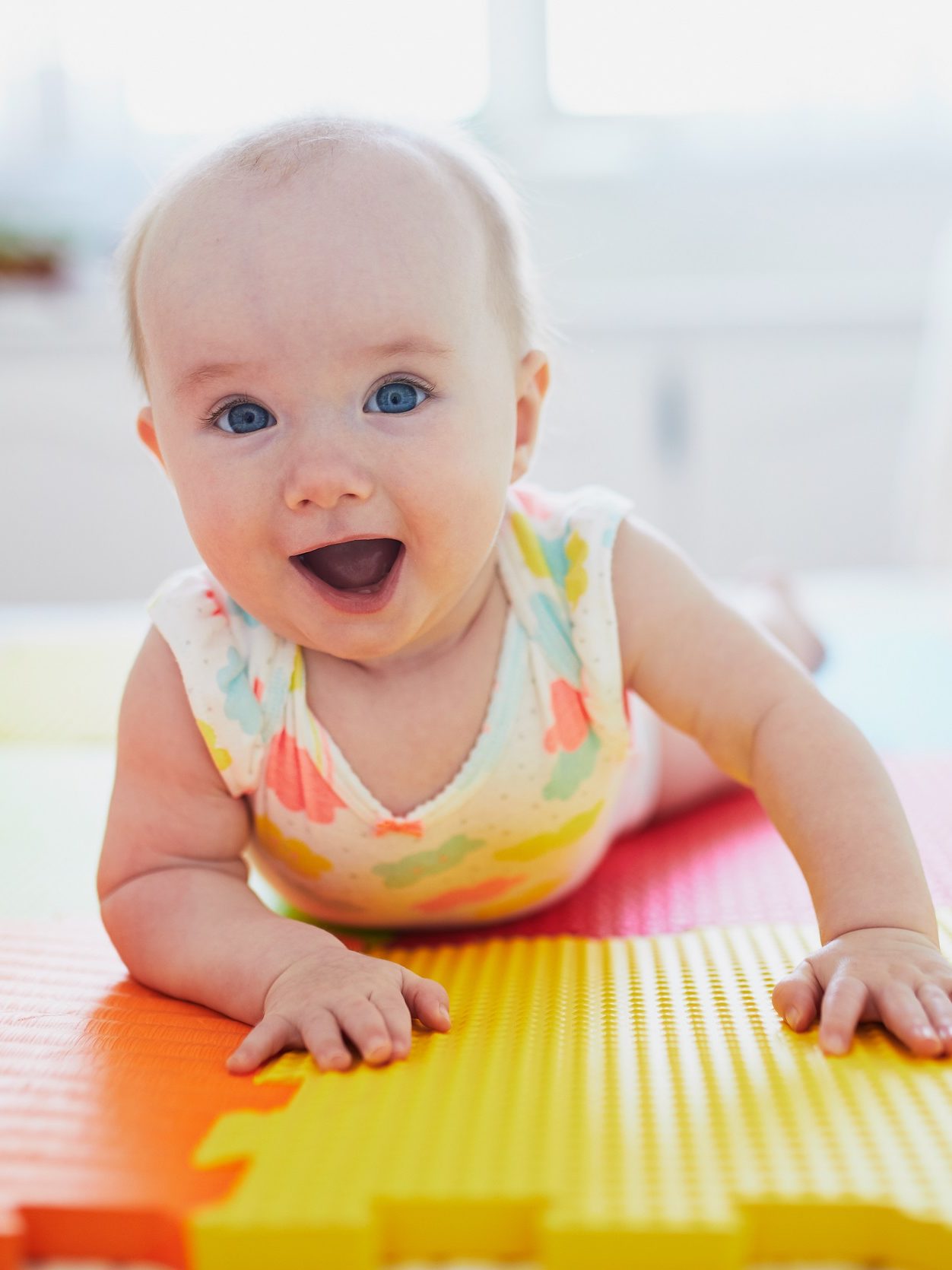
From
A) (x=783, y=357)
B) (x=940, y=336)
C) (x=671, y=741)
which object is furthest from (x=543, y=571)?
(x=783, y=357)

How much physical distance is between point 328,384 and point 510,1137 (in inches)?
14.5

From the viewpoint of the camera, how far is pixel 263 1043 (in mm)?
597

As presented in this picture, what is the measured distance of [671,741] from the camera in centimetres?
108

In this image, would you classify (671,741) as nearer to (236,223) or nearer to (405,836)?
(405,836)

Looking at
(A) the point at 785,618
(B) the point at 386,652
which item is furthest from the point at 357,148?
(A) the point at 785,618

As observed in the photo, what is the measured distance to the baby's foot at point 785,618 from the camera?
52.5 inches

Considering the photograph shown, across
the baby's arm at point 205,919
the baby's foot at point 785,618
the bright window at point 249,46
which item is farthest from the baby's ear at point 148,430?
the bright window at point 249,46

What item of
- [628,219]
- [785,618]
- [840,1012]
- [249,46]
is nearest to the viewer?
[840,1012]

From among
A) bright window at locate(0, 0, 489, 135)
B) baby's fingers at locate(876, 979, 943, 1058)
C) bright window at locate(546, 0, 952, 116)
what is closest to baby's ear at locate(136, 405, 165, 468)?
baby's fingers at locate(876, 979, 943, 1058)

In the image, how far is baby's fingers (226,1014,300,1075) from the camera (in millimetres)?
587

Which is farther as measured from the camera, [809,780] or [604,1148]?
[809,780]

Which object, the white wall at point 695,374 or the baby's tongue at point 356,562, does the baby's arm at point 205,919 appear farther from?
the white wall at point 695,374

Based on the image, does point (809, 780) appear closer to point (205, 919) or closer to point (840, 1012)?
point (840, 1012)

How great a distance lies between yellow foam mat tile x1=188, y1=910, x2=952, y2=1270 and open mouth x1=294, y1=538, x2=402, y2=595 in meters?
0.23
